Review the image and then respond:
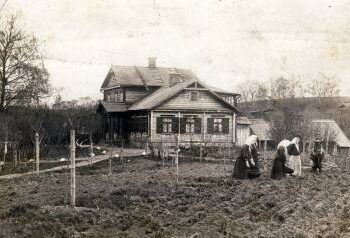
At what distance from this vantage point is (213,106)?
36812 millimetres

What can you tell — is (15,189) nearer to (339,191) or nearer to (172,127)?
(339,191)

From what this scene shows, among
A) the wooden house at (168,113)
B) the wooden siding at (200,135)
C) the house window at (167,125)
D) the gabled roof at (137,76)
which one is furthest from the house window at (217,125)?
the gabled roof at (137,76)

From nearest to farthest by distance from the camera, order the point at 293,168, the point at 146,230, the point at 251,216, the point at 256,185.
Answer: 1. the point at 146,230
2. the point at 251,216
3. the point at 256,185
4. the point at 293,168

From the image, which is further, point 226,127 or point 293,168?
point 226,127

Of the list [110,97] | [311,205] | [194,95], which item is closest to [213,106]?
[194,95]

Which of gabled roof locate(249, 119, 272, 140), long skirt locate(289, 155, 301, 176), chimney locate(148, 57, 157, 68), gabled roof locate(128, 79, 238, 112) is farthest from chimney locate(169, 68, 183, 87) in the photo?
long skirt locate(289, 155, 301, 176)

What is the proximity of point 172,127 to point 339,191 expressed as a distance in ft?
72.8

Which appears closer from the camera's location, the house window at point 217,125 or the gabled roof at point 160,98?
the gabled roof at point 160,98

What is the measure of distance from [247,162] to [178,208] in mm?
6043

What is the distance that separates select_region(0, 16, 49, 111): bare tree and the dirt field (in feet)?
64.8

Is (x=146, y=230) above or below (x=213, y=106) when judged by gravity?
below

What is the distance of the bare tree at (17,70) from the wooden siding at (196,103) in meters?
9.29

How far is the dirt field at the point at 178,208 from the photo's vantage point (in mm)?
9438

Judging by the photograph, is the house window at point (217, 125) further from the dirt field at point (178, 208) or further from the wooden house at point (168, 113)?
the dirt field at point (178, 208)
